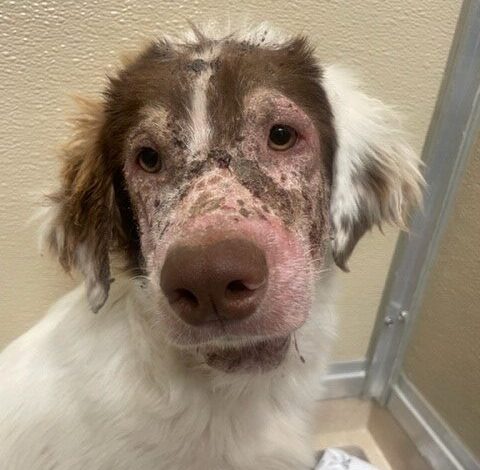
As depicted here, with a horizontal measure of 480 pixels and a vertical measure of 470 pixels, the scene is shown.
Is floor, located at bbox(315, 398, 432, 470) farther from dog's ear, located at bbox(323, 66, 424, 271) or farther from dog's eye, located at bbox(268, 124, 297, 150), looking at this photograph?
dog's eye, located at bbox(268, 124, 297, 150)

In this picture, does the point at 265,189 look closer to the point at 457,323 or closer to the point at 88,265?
the point at 88,265

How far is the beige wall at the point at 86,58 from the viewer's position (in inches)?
39.1

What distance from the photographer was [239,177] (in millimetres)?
708

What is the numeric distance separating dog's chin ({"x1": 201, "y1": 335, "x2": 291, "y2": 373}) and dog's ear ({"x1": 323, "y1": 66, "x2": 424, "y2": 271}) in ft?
0.63

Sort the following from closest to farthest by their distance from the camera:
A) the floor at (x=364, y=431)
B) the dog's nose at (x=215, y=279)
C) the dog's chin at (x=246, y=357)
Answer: the dog's nose at (x=215, y=279) → the dog's chin at (x=246, y=357) → the floor at (x=364, y=431)

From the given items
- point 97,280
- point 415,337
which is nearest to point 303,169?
point 97,280

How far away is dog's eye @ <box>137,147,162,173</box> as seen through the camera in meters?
0.78

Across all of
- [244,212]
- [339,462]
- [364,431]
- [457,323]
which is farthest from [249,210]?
[364,431]

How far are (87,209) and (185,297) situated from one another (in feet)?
1.03

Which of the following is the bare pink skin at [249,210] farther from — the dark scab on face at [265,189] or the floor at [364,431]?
the floor at [364,431]

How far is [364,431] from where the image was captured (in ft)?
5.60

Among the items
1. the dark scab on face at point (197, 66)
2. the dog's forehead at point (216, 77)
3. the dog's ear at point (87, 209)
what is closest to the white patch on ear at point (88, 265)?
the dog's ear at point (87, 209)

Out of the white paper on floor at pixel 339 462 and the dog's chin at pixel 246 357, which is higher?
the dog's chin at pixel 246 357

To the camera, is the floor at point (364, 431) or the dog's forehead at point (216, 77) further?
the floor at point (364, 431)
